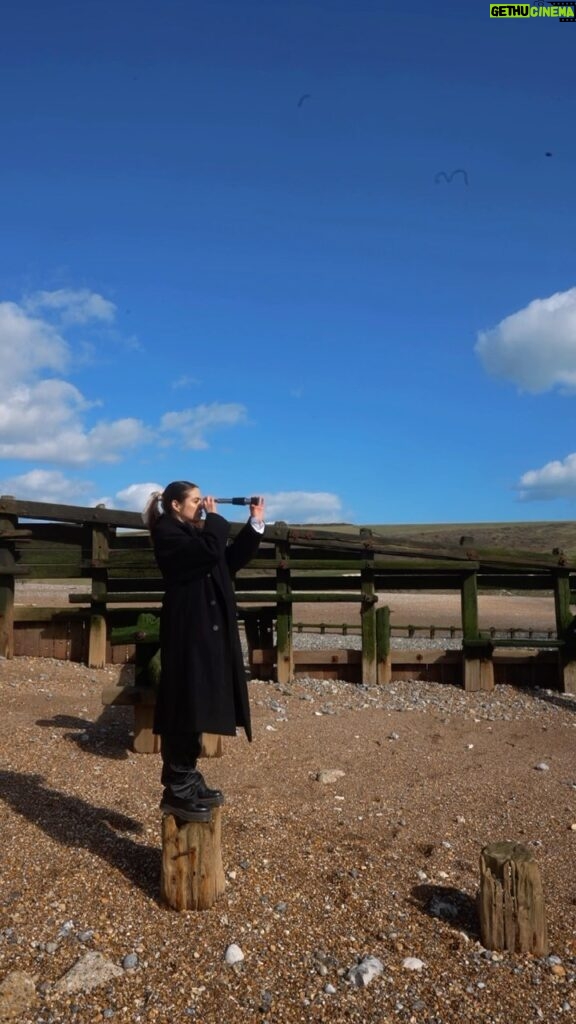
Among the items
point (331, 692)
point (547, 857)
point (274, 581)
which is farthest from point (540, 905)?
point (274, 581)

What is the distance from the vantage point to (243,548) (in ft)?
15.6

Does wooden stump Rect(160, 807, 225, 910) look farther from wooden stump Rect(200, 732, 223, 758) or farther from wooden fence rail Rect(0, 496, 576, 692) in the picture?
wooden fence rail Rect(0, 496, 576, 692)

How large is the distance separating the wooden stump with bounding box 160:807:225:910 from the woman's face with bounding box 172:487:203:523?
5.45 ft

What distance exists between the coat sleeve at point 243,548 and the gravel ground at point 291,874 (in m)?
1.88

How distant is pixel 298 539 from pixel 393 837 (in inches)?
231

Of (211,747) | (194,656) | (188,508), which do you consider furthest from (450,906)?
(211,747)

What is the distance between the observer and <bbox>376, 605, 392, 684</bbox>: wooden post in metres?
11.1

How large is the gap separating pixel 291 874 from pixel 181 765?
3.64 feet

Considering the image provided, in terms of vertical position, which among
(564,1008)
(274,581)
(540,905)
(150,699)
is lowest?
(564,1008)

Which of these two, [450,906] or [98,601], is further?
[98,601]

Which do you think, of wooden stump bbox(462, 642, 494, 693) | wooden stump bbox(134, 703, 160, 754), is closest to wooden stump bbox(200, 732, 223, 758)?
wooden stump bbox(134, 703, 160, 754)

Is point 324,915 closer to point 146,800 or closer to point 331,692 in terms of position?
point 146,800

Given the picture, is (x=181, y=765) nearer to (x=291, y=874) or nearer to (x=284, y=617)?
(x=291, y=874)

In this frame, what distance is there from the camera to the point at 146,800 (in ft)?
Answer: 19.8
